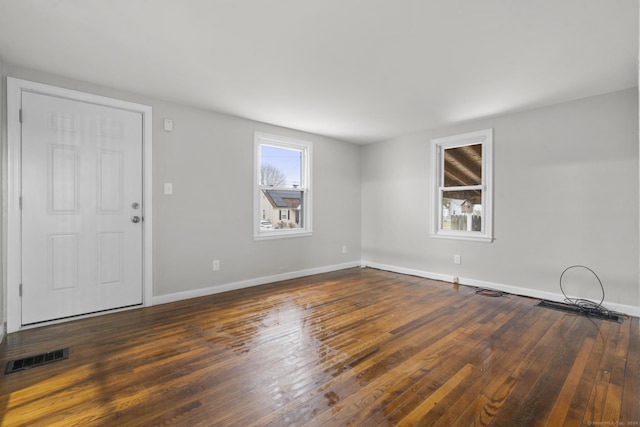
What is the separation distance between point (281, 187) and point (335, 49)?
2518 millimetres

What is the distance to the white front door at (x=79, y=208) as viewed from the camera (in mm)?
2762

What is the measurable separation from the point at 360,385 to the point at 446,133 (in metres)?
3.84

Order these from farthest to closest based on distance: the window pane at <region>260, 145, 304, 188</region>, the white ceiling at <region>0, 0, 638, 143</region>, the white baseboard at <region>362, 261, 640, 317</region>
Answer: the window pane at <region>260, 145, 304, 188</region>
the white baseboard at <region>362, 261, 640, 317</region>
the white ceiling at <region>0, 0, 638, 143</region>

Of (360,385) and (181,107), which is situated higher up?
(181,107)

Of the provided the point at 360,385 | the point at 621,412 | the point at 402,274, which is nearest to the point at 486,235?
the point at 402,274

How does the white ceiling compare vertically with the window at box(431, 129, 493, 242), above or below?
above

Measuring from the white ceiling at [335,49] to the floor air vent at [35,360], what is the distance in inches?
91.6

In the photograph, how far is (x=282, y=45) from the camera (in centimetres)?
235

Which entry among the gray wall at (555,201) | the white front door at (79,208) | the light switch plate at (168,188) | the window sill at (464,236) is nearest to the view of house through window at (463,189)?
the window sill at (464,236)

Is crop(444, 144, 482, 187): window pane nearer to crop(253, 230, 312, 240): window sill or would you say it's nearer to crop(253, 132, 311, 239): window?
crop(253, 132, 311, 239): window

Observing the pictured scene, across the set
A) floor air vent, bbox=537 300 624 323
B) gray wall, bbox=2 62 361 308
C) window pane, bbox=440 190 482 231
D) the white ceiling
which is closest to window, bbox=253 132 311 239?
gray wall, bbox=2 62 361 308

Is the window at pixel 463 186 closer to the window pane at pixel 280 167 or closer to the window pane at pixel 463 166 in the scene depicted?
the window pane at pixel 463 166

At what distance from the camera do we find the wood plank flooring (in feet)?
5.27

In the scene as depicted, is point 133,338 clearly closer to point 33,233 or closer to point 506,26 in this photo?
point 33,233
